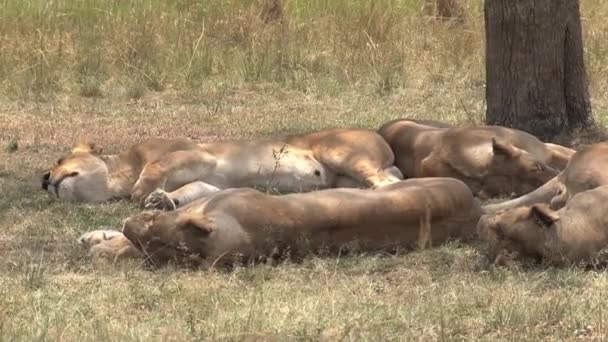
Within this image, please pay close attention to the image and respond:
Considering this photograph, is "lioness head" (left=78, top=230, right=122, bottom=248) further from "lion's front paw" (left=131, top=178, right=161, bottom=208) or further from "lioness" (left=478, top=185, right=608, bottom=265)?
"lioness" (left=478, top=185, right=608, bottom=265)

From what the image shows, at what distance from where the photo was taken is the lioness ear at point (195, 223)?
18.7ft

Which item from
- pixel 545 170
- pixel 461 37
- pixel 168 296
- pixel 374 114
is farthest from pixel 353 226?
pixel 461 37

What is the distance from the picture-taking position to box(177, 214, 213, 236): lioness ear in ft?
18.7

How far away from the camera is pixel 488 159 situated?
7.32 m

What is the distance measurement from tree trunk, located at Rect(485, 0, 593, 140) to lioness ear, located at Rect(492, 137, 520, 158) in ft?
5.27

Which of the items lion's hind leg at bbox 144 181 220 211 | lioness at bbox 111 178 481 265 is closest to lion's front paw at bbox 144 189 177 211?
lion's hind leg at bbox 144 181 220 211

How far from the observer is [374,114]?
1035cm

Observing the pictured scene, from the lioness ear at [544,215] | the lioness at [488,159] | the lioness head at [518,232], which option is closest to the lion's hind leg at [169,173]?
the lioness at [488,159]

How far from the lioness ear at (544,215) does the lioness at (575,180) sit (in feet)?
2.30

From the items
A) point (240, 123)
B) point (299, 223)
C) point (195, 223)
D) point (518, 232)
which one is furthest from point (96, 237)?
point (240, 123)

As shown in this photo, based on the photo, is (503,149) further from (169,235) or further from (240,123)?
(240,123)

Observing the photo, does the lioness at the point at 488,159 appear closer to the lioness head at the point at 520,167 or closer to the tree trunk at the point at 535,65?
the lioness head at the point at 520,167

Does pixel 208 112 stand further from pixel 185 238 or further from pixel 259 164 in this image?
pixel 185 238

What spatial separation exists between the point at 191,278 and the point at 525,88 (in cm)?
396
